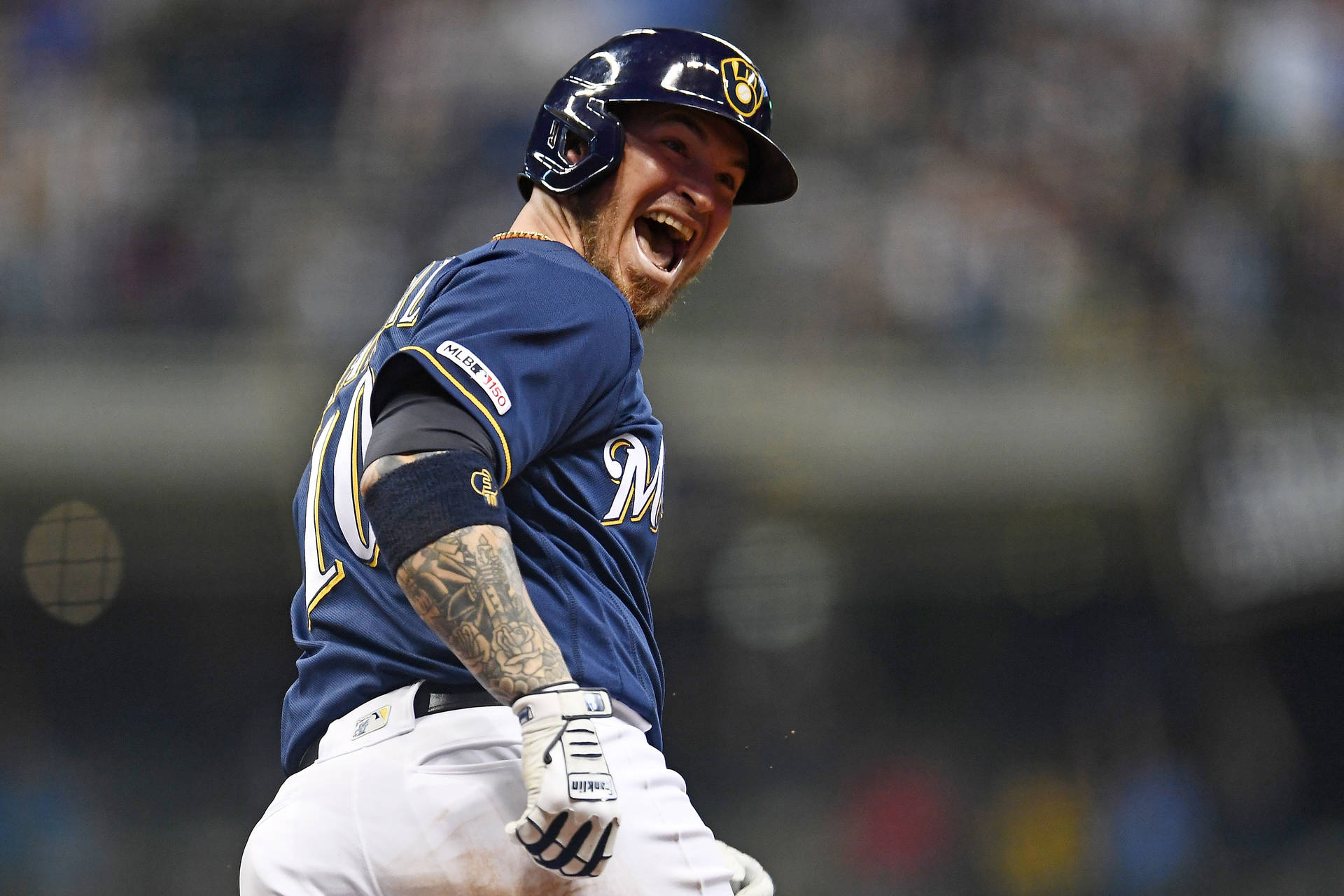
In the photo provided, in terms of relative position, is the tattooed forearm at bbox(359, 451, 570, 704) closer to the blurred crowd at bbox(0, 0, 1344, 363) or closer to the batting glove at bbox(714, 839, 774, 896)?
the batting glove at bbox(714, 839, 774, 896)

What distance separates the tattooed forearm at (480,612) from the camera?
132 centimetres

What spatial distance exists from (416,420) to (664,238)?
81cm

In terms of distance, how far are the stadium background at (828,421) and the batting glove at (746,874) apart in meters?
3.63

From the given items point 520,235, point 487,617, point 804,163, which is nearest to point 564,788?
point 487,617

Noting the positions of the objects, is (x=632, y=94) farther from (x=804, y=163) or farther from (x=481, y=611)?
(x=804, y=163)

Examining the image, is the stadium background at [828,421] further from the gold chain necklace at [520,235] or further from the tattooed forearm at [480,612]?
the tattooed forearm at [480,612]

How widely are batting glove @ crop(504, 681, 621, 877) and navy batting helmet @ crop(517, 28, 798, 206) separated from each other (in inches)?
37.9

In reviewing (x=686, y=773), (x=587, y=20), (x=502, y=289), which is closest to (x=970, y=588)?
(x=686, y=773)

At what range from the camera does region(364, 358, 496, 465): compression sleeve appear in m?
1.39

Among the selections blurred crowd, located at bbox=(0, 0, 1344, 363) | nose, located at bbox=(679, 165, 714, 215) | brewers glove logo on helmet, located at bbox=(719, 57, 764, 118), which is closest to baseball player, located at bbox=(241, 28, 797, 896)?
nose, located at bbox=(679, 165, 714, 215)

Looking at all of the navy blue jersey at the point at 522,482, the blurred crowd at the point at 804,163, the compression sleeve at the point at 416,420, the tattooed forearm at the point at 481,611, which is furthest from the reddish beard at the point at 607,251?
the blurred crowd at the point at 804,163

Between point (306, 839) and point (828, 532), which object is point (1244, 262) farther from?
point (306, 839)

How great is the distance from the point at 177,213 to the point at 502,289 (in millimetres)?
4899

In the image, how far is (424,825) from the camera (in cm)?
140
